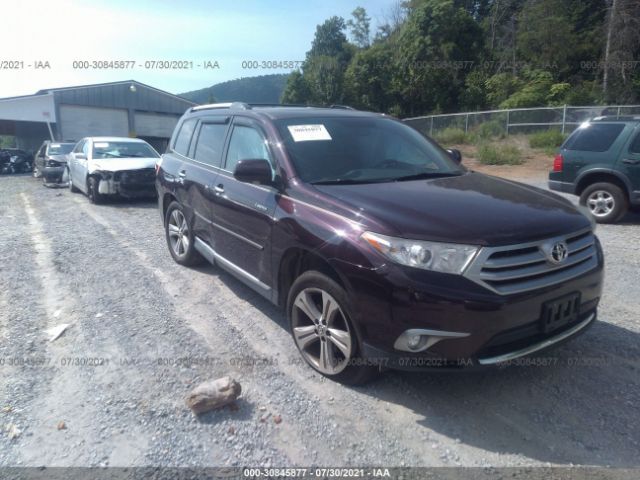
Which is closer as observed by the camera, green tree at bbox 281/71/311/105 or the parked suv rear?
the parked suv rear

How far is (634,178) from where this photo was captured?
304 inches

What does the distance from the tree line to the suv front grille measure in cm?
2836

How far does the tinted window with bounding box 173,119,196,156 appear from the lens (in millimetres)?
5588

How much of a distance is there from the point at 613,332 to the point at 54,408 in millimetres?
4215

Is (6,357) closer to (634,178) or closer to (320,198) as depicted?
(320,198)

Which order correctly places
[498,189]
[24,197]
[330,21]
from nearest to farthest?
[498,189] < [24,197] < [330,21]

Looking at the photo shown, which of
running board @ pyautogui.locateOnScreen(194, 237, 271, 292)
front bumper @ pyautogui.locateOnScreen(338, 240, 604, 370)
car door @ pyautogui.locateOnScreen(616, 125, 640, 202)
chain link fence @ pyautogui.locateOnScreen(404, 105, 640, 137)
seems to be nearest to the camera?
front bumper @ pyautogui.locateOnScreen(338, 240, 604, 370)

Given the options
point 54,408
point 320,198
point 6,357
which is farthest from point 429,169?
point 6,357

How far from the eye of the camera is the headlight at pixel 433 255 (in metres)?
2.64

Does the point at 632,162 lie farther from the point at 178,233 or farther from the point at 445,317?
the point at 178,233

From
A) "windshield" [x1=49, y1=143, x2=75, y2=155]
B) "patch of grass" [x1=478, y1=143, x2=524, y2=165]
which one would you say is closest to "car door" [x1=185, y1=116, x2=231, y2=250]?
"windshield" [x1=49, y1=143, x2=75, y2=155]

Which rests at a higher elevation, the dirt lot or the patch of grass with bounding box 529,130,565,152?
the patch of grass with bounding box 529,130,565,152

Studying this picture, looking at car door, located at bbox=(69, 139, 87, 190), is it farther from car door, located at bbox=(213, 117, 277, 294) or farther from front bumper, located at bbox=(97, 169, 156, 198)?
car door, located at bbox=(213, 117, 277, 294)

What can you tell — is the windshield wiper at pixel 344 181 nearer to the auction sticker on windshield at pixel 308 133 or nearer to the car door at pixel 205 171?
the auction sticker on windshield at pixel 308 133
